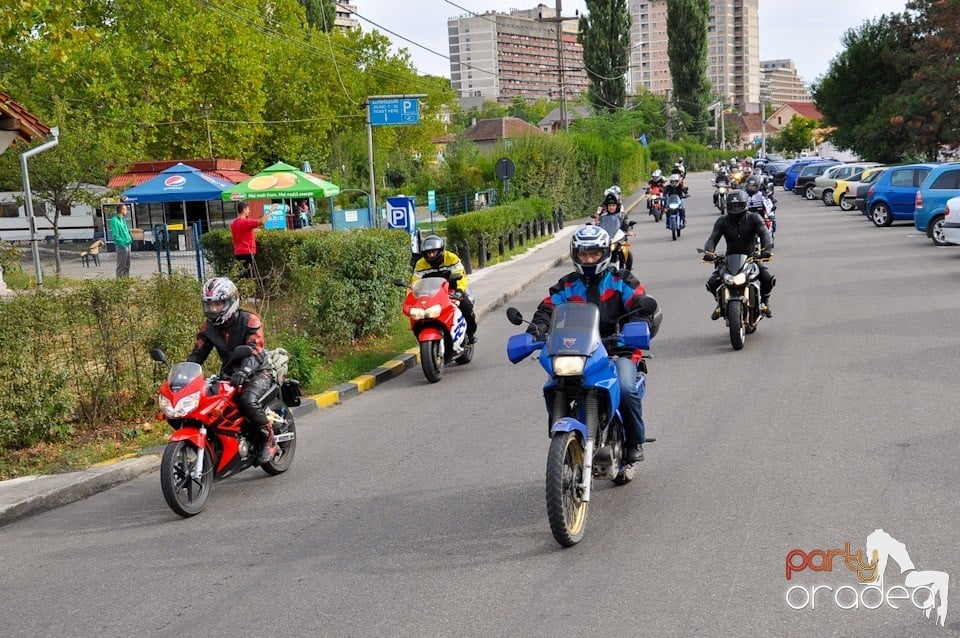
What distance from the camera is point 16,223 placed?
41562mm

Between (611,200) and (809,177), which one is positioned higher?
(611,200)

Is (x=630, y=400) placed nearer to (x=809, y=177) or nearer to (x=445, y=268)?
(x=445, y=268)

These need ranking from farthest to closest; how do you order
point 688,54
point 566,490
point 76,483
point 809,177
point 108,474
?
point 688,54 → point 809,177 → point 108,474 → point 76,483 → point 566,490

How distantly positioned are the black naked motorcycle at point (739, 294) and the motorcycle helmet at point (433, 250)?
10.9 ft

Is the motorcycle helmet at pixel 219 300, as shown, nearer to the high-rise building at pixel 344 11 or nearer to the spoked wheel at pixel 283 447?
the spoked wheel at pixel 283 447

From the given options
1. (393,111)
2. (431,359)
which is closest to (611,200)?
(393,111)

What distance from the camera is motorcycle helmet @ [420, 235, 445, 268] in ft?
40.8

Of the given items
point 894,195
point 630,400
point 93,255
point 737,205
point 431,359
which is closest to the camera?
point 630,400

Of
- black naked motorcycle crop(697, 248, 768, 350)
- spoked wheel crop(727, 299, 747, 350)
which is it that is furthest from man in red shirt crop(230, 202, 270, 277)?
spoked wheel crop(727, 299, 747, 350)

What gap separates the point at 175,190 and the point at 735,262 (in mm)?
21750

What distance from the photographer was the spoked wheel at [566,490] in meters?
5.45

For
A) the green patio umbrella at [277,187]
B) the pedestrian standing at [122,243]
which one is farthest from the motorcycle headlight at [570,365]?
the green patio umbrella at [277,187]

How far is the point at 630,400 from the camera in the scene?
20.7 feet

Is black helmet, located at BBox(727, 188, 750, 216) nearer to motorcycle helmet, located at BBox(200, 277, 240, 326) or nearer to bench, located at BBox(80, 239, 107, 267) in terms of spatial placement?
motorcycle helmet, located at BBox(200, 277, 240, 326)
